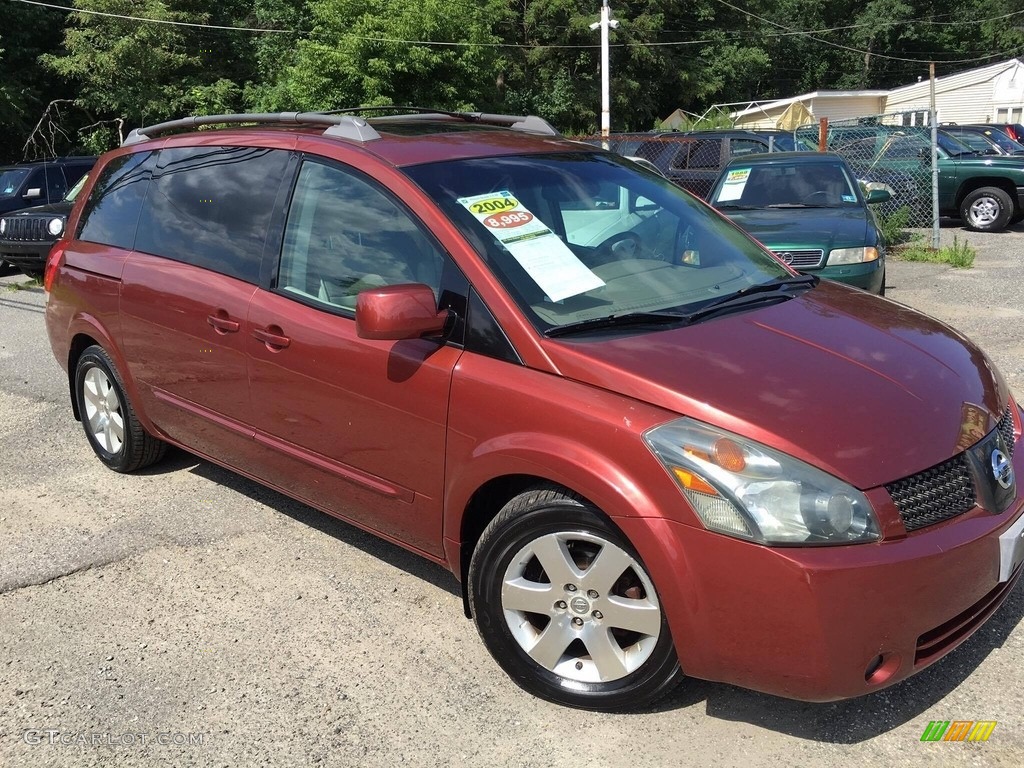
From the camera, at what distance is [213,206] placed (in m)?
4.00

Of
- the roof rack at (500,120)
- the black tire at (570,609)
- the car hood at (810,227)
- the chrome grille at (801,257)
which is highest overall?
the roof rack at (500,120)

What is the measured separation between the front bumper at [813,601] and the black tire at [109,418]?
3.16 meters

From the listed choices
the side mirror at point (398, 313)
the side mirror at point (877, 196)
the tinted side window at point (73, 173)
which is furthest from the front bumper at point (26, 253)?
the side mirror at point (398, 313)

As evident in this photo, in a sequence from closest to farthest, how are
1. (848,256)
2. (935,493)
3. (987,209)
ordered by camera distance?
(935,493), (848,256), (987,209)

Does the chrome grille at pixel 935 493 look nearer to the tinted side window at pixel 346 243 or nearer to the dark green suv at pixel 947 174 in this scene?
the tinted side window at pixel 346 243

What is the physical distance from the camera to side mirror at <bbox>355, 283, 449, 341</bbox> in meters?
2.88

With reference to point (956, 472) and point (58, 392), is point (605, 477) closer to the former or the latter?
point (956, 472)

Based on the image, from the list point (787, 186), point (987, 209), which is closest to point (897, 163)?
point (987, 209)

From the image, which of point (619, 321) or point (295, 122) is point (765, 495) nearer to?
point (619, 321)

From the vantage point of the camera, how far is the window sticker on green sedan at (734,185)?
9.21m

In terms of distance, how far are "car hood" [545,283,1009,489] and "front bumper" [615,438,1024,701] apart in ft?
0.72

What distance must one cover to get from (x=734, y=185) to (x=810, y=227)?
1700mm

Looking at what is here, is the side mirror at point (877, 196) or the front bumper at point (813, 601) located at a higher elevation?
the side mirror at point (877, 196)

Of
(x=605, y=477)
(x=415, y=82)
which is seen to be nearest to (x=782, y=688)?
(x=605, y=477)
